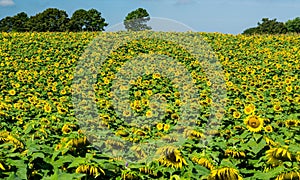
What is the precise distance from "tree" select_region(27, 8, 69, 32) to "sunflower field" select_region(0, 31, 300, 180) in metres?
13.8

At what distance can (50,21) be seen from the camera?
37875mm

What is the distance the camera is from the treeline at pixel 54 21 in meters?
37.8

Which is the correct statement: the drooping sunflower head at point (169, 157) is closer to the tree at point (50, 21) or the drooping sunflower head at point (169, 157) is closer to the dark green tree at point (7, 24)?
the tree at point (50, 21)

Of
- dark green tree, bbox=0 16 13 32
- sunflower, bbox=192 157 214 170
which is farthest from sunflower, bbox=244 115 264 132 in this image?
dark green tree, bbox=0 16 13 32

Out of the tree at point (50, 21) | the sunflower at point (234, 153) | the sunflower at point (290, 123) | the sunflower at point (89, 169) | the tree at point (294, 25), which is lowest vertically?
the sunflower at point (234, 153)

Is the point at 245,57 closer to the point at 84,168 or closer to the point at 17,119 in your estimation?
the point at 17,119

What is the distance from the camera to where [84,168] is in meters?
2.39

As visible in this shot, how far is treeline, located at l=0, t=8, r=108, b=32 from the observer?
3775 cm

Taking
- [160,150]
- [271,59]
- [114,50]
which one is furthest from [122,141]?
[114,50]

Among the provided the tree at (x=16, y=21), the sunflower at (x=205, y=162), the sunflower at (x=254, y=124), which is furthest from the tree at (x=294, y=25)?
the sunflower at (x=205, y=162)

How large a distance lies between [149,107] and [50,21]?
3142 cm

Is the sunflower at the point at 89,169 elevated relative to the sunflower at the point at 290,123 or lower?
lower

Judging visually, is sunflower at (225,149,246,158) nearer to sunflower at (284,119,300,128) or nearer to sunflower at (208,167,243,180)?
sunflower at (208,167,243,180)

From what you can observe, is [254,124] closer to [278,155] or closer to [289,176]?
[278,155]
